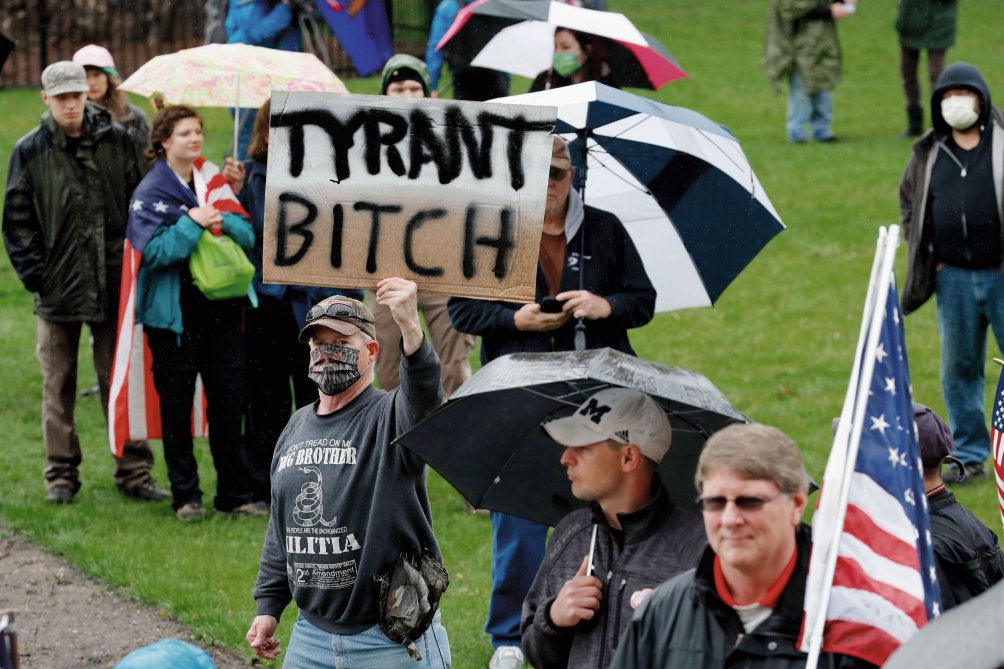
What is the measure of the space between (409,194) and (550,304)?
1616 millimetres

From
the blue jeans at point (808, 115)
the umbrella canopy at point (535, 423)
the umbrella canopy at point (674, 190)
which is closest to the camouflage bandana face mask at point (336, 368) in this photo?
the umbrella canopy at point (535, 423)

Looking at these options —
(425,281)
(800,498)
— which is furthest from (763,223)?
(800,498)

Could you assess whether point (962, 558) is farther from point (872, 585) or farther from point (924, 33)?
point (924, 33)

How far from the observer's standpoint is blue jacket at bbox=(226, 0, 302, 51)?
12445mm

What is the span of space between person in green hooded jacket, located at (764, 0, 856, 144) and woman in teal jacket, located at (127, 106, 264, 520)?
1055 cm

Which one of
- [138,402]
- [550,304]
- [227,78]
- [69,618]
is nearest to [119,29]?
[227,78]

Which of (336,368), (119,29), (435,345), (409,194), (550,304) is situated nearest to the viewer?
(409,194)

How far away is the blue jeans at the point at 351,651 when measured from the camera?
5.75 m

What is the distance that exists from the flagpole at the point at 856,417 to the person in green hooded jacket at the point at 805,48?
14777mm

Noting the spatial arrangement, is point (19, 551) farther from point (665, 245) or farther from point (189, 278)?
point (665, 245)

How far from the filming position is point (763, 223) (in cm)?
731

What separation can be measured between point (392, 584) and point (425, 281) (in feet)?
3.44

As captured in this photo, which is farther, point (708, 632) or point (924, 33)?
point (924, 33)

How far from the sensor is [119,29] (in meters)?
26.8
